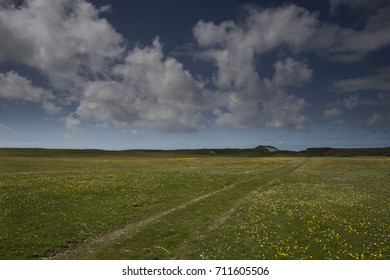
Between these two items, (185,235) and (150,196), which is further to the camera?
(150,196)

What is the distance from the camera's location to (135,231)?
58.1 ft

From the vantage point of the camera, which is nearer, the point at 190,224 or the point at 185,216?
the point at 190,224

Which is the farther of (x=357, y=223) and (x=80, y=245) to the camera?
(x=357, y=223)

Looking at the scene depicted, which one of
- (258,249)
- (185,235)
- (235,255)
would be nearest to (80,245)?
(185,235)

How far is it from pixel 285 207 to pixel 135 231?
14.0 m

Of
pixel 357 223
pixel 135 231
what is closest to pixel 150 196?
pixel 135 231

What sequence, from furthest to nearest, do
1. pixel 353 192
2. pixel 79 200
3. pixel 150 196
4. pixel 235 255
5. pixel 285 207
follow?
pixel 353 192 → pixel 150 196 → pixel 79 200 → pixel 285 207 → pixel 235 255
